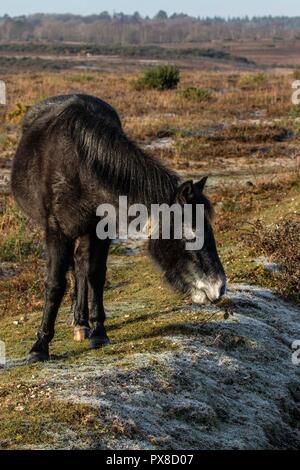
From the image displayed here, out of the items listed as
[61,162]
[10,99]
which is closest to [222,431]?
[61,162]

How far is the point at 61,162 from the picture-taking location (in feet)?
21.0

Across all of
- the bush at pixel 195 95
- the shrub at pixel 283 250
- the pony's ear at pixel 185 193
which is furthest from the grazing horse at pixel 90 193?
the bush at pixel 195 95

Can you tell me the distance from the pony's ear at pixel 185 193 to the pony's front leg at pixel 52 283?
1.24 m

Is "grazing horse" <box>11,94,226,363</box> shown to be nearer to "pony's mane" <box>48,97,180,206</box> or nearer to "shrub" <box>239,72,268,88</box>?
"pony's mane" <box>48,97,180,206</box>

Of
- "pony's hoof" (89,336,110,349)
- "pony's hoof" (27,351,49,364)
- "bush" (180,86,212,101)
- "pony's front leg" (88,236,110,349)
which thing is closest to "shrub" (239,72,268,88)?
"bush" (180,86,212,101)

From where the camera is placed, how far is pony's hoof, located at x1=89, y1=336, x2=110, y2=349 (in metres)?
6.81

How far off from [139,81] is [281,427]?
32.4 m

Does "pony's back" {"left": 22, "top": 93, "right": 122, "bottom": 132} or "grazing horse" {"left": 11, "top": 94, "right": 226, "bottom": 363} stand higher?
"pony's back" {"left": 22, "top": 93, "right": 122, "bottom": 132}

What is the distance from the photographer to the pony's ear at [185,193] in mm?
5695

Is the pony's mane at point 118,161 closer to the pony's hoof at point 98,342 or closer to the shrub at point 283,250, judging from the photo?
the pony's hoof at point 98,342

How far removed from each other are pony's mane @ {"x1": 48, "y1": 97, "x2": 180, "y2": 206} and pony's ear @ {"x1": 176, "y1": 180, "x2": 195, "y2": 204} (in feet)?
0.27

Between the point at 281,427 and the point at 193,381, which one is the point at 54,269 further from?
the point at 281,427

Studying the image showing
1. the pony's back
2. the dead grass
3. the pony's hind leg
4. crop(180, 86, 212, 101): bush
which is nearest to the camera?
the dead grass

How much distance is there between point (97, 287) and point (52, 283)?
2.22 feet
